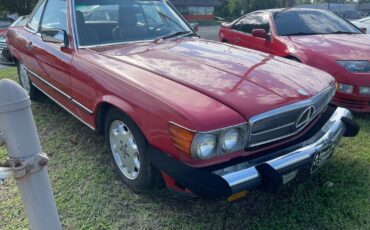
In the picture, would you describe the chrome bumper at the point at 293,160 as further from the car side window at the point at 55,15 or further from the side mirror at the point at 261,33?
the side mirror at the point at 261,33

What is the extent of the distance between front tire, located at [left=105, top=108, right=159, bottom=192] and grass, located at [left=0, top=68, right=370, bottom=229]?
0.15 metres

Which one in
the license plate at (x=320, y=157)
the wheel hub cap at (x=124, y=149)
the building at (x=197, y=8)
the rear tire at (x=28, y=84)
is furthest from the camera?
the building at (x=197, y=8)

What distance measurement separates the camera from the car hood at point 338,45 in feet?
14.2

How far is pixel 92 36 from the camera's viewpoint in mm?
3301

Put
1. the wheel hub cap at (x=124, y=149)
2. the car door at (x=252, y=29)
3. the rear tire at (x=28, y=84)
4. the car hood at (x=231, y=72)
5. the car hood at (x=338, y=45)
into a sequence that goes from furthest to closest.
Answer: the car door at (x=252, y=29)
the rear tire at (x=28, y=84)
the car hood at (x=338, y=45)
the wheel hub cap at (x=124, y=149)
the car hood at (x=231, y=72)

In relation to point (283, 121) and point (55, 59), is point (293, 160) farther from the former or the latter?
point (55, 59)

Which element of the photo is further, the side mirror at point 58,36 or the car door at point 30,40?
the car door at point 30,40

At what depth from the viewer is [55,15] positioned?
12.6 feet

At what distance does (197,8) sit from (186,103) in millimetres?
57115

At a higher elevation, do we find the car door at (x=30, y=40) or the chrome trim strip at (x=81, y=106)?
the car door at (x=30, y=40)

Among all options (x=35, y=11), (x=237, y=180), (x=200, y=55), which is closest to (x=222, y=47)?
(x=200, y=55)

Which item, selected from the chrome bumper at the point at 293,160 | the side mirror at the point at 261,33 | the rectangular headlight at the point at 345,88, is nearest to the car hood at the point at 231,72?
the chrome bumper at the point at 293,160

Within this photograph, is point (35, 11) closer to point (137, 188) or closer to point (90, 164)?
point (90, 164)

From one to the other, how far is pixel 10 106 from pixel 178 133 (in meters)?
0.95
